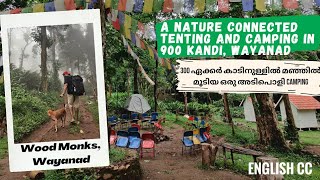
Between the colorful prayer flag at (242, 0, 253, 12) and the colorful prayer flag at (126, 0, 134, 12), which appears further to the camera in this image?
the colorful prayer flag at (126, 0, 134, 12)

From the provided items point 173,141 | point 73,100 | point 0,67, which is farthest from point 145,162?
point 0,67

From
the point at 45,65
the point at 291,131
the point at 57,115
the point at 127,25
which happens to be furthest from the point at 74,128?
the point at 291,131

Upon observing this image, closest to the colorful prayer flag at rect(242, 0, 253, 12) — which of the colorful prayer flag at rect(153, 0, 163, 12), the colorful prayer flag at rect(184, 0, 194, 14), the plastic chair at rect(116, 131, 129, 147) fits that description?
the colorful prayer flag at rect(184, 0, 194, 14)

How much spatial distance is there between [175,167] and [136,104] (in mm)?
2873

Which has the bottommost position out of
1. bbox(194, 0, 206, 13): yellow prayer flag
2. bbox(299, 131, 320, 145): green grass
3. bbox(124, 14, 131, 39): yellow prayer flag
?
bbox(299, 131, 320, 145): green grass

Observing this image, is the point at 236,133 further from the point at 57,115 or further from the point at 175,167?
the point at 57,115

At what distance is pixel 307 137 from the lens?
6.20m

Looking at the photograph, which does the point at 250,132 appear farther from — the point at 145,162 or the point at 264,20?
the point at 264,20

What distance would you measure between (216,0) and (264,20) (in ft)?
2.84

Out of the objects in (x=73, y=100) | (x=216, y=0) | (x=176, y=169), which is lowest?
(x=176, y=169)

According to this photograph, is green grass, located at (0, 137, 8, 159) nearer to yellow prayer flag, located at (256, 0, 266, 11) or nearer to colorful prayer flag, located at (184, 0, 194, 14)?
colorful prayer flag, located at (184, 0, 194, 14)

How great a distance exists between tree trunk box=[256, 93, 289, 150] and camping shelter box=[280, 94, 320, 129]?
368 mm

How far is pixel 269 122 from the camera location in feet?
23.5

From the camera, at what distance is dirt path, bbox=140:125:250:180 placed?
5445 millimetres
